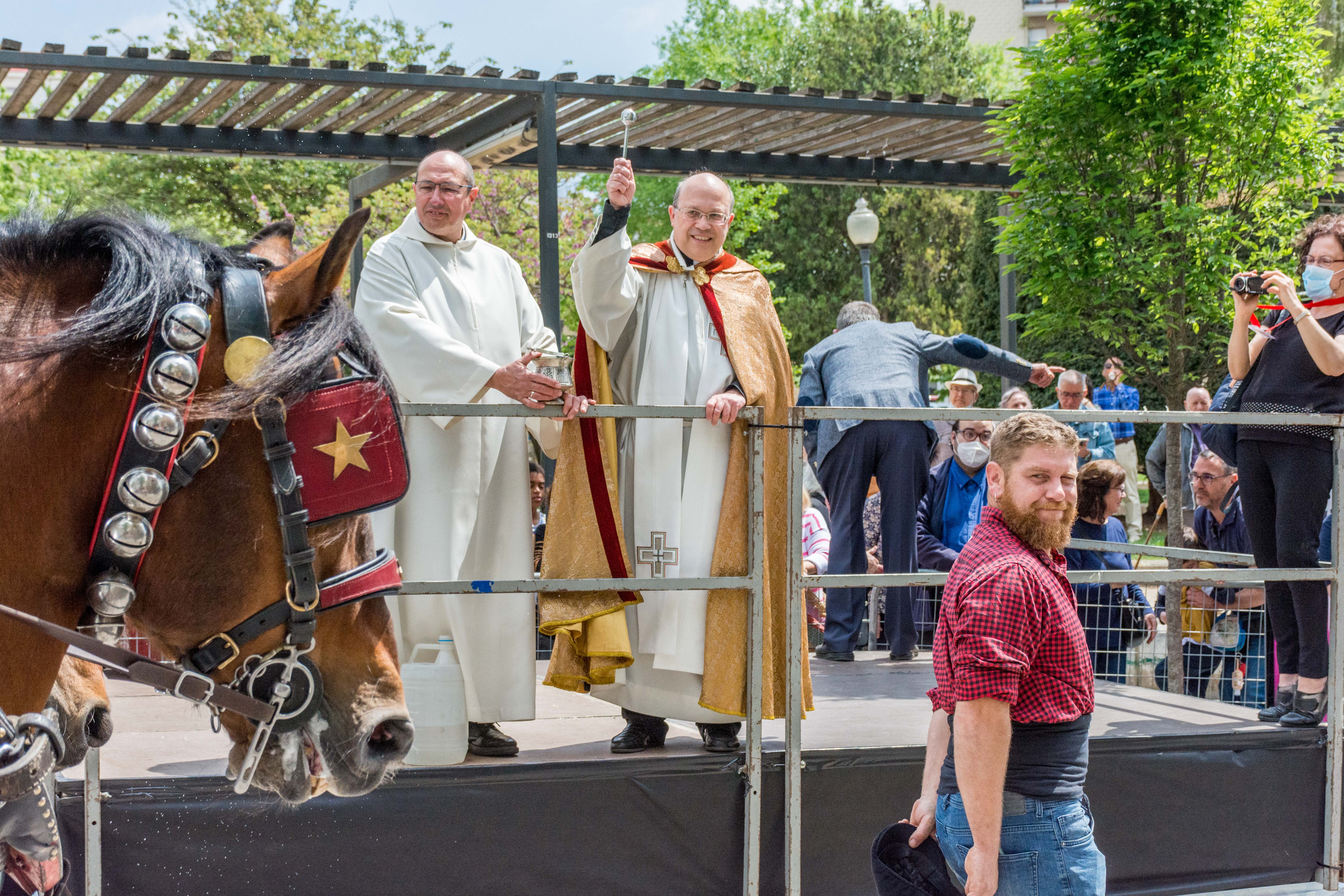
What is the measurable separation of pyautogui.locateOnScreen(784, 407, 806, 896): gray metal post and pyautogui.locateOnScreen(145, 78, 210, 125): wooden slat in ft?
15.5

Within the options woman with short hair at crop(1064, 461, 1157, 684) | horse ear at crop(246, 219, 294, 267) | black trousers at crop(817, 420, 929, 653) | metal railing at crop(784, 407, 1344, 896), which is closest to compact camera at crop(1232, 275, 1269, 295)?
metal railing at crop(784, 407, 1344, 896)

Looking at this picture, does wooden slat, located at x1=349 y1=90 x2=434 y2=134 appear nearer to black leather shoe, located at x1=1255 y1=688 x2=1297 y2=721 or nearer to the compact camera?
the compact camera

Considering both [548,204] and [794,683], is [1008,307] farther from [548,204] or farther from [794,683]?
[794,683]

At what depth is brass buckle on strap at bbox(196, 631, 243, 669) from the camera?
1.65m

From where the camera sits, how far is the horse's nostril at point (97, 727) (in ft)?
6.52

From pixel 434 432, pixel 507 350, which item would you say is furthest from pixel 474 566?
pixel 507 350

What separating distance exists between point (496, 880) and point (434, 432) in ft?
4.57

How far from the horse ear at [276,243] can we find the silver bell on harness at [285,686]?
22.4 inches

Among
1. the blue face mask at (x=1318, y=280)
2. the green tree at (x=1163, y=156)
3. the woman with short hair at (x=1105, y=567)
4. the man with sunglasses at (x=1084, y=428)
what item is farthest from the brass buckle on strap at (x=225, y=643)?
the man with sunglasses at (x=1084, y=428)

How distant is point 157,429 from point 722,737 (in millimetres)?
2689

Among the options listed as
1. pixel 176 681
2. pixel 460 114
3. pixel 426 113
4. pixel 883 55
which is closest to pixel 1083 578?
pixel 176 681

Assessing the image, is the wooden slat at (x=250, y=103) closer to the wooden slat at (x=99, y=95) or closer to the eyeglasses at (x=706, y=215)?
the wooden slat at (x=99, y=95)

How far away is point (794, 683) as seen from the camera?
3740 mm

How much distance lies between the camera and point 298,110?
7730 millimetres
